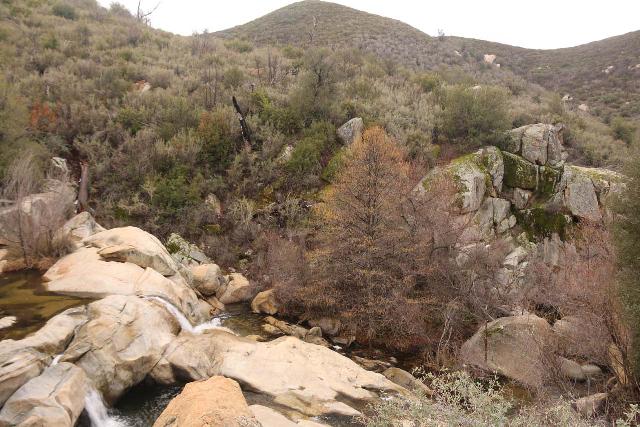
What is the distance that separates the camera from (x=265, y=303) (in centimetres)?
1554

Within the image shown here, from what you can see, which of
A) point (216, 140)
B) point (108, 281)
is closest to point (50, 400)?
point (108, 281)

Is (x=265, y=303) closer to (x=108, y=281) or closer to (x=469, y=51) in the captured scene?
(x=108, y=281)

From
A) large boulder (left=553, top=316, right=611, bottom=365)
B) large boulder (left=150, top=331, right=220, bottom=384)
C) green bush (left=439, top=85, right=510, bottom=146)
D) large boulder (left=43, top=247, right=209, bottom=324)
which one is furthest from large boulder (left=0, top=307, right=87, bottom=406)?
green bush (left=439, top=85, right=510, bottom=146)

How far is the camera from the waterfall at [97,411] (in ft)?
25.2

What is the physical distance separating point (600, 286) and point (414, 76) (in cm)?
2508

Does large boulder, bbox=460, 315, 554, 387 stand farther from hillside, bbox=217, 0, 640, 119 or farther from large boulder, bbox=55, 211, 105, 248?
hillside, bbox=217, 0, 640, 119

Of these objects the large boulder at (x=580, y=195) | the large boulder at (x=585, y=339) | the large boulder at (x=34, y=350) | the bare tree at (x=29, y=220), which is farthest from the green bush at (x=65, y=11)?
the large boulder at (x=585, y=339)

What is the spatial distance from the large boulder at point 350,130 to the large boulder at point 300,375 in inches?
565

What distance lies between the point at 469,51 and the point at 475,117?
1346 inches

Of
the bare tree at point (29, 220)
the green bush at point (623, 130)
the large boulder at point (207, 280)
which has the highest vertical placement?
the green bush at point (623, 130)

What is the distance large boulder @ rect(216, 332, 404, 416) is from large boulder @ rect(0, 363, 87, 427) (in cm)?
286

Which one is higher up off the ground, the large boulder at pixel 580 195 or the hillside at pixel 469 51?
the hillside at pixel 469 51

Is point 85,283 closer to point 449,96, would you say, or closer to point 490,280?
point 490,280

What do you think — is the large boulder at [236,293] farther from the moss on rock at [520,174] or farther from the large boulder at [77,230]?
the moss on rock at [520,174]
